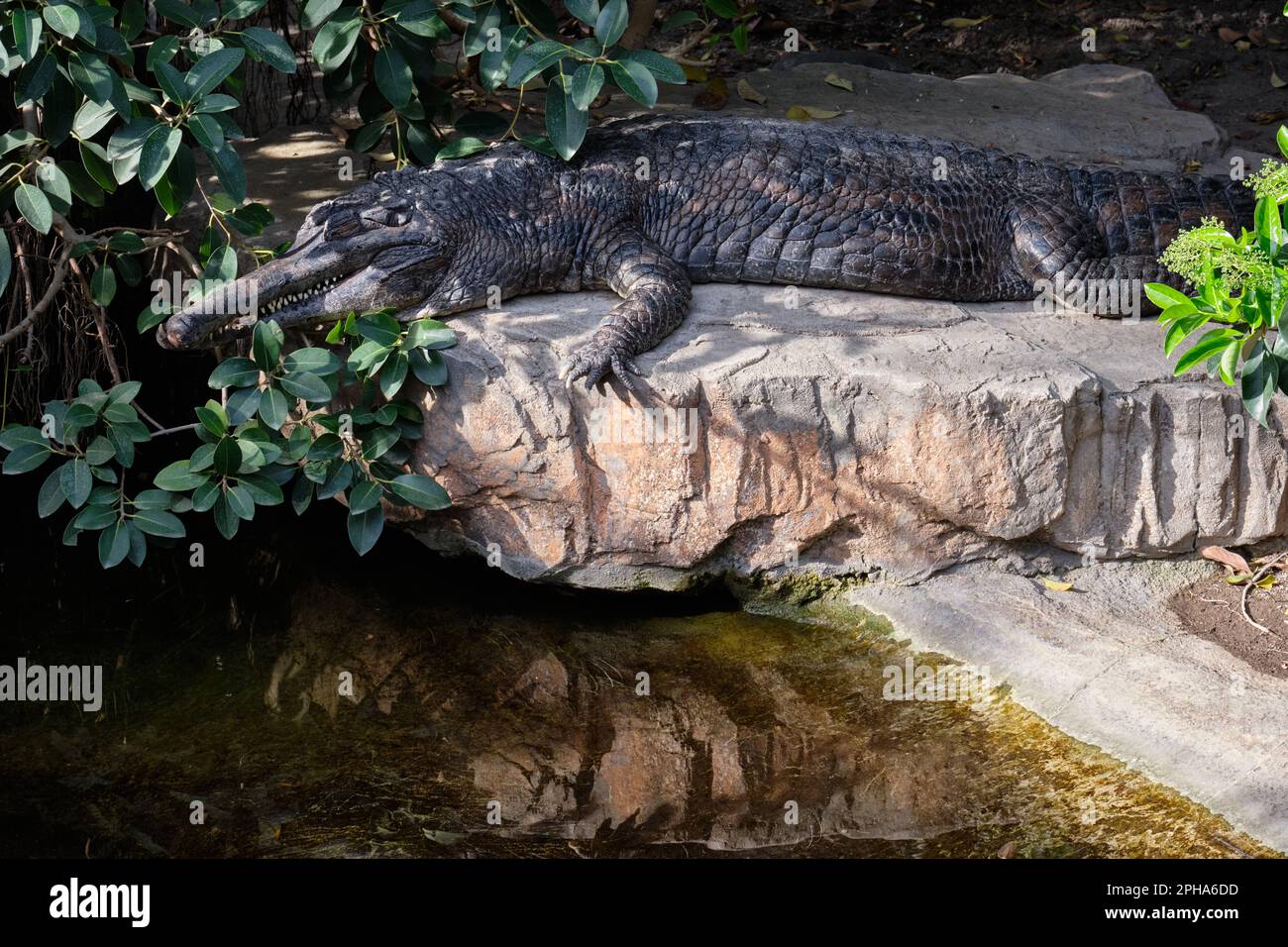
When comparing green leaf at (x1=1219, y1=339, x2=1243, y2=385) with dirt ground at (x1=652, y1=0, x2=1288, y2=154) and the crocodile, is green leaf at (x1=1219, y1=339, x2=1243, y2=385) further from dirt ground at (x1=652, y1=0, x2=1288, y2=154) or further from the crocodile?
dirt ground at (x1=652, y1=0, x2=1288, y2=154)

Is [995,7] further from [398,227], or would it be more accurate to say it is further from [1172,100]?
[398,227]

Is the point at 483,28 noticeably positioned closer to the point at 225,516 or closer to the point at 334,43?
the point at 334,43

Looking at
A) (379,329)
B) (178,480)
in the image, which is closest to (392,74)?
(379,329)

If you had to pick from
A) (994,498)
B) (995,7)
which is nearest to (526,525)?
(994,498)

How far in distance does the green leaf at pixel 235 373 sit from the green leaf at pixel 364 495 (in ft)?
1.65

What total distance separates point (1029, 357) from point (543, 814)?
2.43m

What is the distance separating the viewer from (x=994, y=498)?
16.1 ft

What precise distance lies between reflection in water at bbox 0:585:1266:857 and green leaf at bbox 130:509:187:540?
46cm

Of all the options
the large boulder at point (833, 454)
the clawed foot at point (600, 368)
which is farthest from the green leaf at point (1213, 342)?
the clawed foot at point (600, 368)

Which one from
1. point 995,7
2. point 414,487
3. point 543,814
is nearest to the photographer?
point 543,814

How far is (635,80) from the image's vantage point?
4820 mm

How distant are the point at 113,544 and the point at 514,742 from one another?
151cm

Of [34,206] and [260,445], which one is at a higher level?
[34,206]

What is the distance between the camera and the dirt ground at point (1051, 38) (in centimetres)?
905
